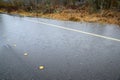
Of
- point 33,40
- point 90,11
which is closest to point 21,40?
point 33,40

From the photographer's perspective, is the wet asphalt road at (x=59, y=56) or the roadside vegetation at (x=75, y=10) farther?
the roadside vegetation at (x=75, y=10)

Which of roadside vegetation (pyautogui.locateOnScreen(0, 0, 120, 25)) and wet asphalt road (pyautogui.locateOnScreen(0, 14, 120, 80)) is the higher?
roadside vegetation (pyautogui.locateOnScreen(0, 0, 120, 25))

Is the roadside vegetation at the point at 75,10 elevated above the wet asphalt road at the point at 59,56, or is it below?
above

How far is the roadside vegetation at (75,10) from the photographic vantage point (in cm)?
1048

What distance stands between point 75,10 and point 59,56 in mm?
9600

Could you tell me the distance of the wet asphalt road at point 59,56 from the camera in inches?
146

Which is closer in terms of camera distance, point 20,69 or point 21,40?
point 20,69

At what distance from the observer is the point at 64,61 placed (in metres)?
4.36

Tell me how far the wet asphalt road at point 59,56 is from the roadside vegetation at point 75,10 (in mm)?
3477

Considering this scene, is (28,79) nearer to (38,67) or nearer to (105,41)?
(38,67)

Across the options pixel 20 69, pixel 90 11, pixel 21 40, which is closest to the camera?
pixel 20 69

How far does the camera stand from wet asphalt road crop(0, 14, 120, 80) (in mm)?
3701

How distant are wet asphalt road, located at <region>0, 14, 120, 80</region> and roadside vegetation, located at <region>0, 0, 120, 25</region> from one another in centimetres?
348

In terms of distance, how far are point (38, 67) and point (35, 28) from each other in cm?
430
